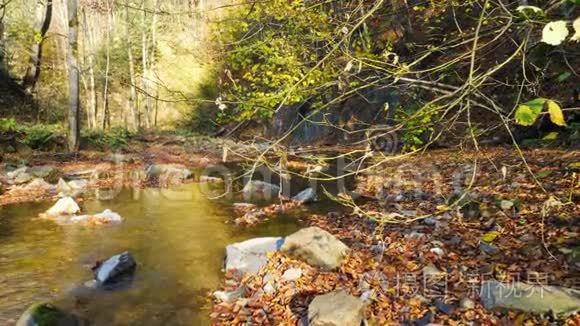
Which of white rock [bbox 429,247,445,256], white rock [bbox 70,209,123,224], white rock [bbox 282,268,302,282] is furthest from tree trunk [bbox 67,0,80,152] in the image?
white rock [bbox 429,247,445,256]

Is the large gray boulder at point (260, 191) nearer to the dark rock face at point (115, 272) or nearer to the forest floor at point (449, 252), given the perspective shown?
the forest floor at point (449, 252)

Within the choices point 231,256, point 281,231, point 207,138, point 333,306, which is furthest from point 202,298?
point 207,138

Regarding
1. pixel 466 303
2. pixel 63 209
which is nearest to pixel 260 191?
pixel 63 209

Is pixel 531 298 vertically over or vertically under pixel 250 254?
over

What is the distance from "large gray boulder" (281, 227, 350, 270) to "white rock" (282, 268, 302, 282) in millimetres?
243

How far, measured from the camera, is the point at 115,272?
6.16 metres

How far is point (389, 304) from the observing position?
4566 mm

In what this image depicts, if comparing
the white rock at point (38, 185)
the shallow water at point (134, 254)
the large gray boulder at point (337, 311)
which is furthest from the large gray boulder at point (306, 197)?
the white rock at point (38, 185)

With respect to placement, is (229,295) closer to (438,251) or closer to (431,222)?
(438,251)

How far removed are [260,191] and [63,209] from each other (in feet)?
15.2

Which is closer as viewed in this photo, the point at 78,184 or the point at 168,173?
the point at 78,184

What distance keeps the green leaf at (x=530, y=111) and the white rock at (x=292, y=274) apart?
428 centimetres

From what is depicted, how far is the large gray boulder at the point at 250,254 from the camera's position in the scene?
20.6ft

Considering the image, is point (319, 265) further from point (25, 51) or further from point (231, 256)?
point (25, 51)
